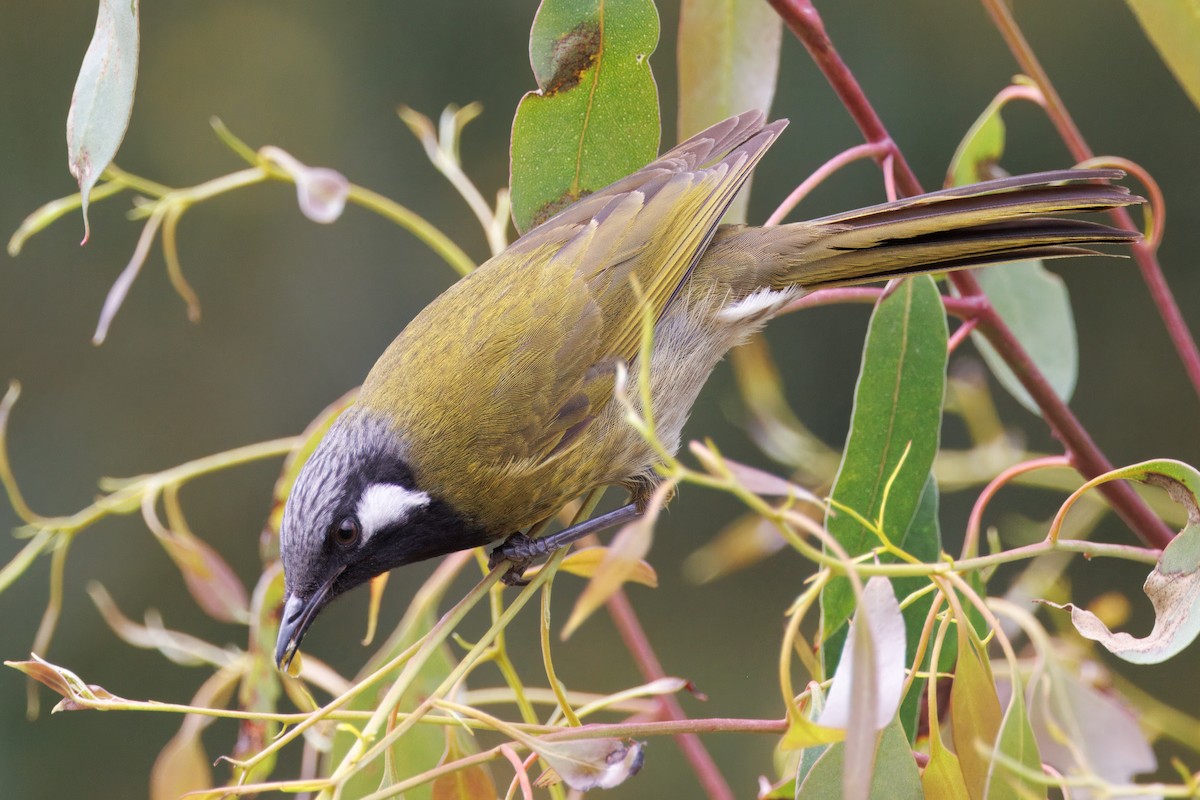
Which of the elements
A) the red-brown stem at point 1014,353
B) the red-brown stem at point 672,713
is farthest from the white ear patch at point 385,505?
the red-brown stem at point 1014,353

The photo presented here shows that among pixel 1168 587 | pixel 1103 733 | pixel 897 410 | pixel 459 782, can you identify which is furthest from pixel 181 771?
pixel 1168 587

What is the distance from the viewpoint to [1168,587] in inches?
56.2

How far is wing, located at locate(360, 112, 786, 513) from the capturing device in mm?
2268

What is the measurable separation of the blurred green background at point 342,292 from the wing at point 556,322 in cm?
265

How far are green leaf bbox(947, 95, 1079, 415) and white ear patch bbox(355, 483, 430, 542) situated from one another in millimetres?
1097

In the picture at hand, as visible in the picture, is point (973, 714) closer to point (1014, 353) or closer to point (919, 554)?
point (919, 554)

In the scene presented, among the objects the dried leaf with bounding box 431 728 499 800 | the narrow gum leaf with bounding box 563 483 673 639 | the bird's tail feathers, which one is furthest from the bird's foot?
the narrow gum leaf with bounding box 563 483 673 639

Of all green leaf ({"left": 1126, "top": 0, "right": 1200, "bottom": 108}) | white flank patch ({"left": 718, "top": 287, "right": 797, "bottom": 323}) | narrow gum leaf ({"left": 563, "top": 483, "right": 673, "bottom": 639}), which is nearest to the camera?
narrow gum leaf ({"left": 563, "top": 483, "right": 673, "bottom": 639})

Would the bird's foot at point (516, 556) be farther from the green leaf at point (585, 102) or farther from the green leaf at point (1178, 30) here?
the green leaf at point (1178, 30)

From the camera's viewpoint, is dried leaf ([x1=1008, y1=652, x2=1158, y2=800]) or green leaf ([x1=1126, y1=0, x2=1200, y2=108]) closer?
dried leaf ([x1=1008, y1=652, x2=1158, y2=800])

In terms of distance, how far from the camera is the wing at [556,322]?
89.3 inches

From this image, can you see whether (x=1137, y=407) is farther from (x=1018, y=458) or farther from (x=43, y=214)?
(x=43, y=214)

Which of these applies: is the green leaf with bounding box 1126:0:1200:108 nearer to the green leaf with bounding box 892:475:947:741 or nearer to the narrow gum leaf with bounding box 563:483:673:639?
the green leaf with bounding box 892:475:947:741

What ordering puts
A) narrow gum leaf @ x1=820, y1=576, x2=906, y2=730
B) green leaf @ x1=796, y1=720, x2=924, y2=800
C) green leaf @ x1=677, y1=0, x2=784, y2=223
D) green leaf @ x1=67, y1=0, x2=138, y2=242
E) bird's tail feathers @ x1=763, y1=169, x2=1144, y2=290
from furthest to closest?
green leaf @ x1=677, y1=0, x2=784, y2=223
bird's tail feathers @ x1=763, y1=169, x2=1144, y2=290
green leaf @ x1=67, y1=0, x2=138, y2=242
green leaf @ x1=796, y1=720, x2=924, y2=800
narrow gum leaf @ x1=820, y1=576, x2=906, y2=730
